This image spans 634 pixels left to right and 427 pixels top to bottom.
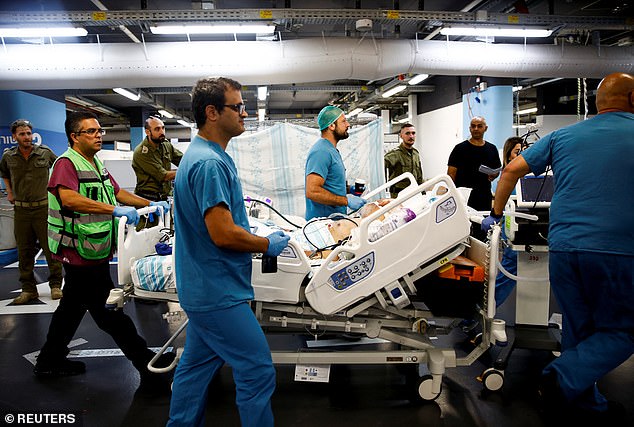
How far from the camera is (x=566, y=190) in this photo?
234 cm

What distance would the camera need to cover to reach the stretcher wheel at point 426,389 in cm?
259

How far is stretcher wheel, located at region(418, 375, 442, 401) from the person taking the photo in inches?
102

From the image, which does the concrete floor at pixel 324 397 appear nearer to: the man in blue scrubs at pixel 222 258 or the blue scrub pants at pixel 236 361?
the blue scrub pants at pixel 236 361

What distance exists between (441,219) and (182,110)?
687 inches

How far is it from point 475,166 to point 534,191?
1.68 meters

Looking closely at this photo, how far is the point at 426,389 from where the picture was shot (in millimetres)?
2596

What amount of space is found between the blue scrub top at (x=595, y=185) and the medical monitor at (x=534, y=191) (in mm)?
631

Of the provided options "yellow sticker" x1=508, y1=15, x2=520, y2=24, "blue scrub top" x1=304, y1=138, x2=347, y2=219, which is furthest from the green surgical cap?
"yellow sticker" x1=508, y1=15, x2=520, y2=24

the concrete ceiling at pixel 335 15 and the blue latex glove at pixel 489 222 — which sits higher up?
the concrete ceiling at pixel 335 15

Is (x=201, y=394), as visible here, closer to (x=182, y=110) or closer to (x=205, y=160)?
(x=205, y=160)

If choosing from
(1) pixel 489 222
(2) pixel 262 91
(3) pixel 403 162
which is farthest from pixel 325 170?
(2) pixel 262 91

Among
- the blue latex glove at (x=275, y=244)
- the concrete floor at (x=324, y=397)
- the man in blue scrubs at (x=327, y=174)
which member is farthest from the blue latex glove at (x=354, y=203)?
the blue latex glove at (x=275, y=244)

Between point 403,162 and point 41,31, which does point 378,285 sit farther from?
point 41,31

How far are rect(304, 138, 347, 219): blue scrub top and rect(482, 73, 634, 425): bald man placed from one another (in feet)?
3.84
